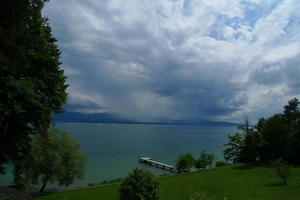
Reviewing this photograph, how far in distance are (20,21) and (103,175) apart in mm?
33519

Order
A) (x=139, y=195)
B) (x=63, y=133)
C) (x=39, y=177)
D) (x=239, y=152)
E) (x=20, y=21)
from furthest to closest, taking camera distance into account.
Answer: (x=239, y=152) < (x=63, y=133) < (x=39, y=177) < (x=139, y=195) < (x=20, y=21)

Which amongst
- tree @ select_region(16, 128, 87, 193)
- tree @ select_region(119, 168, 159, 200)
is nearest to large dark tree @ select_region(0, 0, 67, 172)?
tree @ select_region(119, 168, 159, 200)

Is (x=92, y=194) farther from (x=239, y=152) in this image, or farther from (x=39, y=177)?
(x=239, y=152)

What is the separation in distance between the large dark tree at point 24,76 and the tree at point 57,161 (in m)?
10.2

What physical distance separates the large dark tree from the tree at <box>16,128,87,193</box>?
33.3ft

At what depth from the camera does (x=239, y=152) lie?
36.0m

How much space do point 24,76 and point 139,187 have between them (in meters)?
8.61

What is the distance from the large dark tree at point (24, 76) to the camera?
28.7ft

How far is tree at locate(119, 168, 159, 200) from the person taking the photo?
34.0 ft

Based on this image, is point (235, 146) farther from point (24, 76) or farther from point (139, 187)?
point (24, 76)

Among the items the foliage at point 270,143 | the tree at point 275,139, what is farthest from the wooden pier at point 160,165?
the tree at point 275,139

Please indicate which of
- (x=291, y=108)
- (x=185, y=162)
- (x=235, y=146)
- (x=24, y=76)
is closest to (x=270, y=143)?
(x=235, y=146)

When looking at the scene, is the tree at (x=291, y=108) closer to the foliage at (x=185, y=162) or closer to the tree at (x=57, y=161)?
the foliage at (x=185, y=162)

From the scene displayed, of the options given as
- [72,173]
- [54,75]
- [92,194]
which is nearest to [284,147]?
[92,194]
